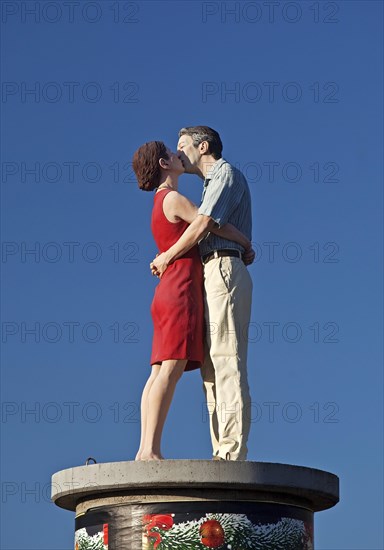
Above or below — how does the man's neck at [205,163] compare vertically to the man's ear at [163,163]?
above

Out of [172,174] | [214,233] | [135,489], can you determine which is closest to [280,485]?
[135,489]

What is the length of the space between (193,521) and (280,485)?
0.72 m

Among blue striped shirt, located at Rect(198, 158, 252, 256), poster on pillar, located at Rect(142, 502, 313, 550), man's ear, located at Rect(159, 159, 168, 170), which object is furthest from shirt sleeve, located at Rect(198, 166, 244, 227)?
poster on pillar, located at Rect(142, 502, 313, 550)

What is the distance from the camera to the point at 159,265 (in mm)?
9930

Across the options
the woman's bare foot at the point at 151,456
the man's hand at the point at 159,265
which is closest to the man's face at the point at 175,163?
the man's hand at the point at 159,265

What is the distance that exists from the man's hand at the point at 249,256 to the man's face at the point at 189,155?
0.87 m

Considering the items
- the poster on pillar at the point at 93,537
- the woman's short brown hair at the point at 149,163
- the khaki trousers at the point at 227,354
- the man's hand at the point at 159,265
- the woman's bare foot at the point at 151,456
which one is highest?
the woman's short brown hair at the point at 149,163

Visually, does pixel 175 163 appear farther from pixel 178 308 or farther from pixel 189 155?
pixel 178 308

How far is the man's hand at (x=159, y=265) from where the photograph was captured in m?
9.88

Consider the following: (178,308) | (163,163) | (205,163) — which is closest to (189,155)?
(205,163)

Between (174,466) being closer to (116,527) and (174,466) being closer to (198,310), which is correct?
(116,527)

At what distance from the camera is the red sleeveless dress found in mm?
9625

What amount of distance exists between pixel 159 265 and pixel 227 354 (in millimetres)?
976

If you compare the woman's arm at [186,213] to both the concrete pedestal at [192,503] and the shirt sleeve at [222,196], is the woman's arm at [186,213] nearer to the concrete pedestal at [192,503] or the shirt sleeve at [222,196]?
the shirt sleeve at [222,196]
